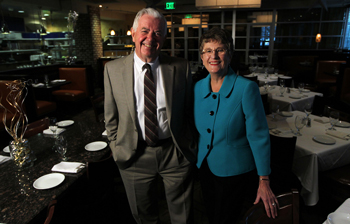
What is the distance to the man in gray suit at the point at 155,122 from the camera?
5.00 feet

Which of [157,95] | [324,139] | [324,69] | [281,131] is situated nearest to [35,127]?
[157,95]

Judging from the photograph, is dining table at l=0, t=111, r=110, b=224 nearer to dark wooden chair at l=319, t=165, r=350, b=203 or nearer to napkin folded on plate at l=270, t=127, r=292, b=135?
napkin folded on plate at l=270, t=127, r=292, b=135

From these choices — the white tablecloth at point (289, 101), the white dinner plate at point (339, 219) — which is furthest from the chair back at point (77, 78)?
the white dinner plate at point (339, 219)

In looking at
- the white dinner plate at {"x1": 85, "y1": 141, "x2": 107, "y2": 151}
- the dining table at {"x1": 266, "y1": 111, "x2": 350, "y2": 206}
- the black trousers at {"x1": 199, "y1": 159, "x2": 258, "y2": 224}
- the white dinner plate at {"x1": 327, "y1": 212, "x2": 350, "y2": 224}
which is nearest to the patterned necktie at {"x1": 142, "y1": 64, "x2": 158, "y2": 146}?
the black trousers at {"x1": 199, "y1": 159, "x2": 258, "y2": 224}

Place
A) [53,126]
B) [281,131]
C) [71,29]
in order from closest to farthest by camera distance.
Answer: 1. [53,126]
2. [281,131]
3. [71,29]

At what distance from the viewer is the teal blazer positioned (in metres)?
1.32

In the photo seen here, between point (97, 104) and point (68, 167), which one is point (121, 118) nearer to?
point (68, 167)

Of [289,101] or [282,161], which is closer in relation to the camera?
[282,161]

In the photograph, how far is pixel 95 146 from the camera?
2.24 metres

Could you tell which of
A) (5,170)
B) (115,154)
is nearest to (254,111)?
(115,154)

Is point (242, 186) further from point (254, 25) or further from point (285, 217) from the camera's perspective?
point (254, 25)

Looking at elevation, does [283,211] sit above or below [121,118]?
below

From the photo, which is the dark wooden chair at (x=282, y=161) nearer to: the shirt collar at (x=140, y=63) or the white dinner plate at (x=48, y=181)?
the shirt collar at (x=140, y=63)

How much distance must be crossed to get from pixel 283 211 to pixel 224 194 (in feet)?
1.15
